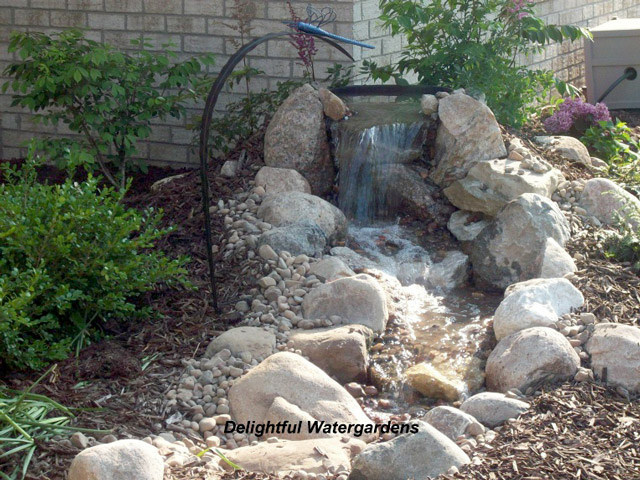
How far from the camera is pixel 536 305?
163 inches

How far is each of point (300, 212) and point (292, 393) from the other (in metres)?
1.90

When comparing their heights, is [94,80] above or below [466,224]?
above

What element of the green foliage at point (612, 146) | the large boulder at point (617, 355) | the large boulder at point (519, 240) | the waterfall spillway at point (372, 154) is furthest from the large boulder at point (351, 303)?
the green foliage at point (612, 146)

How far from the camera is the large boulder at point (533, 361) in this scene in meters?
3.59

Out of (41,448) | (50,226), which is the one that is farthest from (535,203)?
(41,448)

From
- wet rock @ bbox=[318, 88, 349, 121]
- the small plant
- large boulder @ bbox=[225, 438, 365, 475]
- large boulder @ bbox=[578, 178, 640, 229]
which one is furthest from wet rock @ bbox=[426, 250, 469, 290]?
the small plant

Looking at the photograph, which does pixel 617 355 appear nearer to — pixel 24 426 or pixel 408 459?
pixel 408 459

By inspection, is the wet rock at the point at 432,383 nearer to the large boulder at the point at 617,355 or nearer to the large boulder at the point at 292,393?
the large boulder at the point at 292,393

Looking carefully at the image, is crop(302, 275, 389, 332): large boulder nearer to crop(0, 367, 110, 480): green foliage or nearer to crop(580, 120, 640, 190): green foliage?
crop(0, 367, 110, 480): green foliage

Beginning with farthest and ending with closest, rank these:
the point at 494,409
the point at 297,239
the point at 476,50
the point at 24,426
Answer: the point at 476,50, the point at 297,239, the point at 494,409, the point at 24,426

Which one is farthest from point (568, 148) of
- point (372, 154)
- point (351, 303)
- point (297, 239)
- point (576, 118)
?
point (351, 303)

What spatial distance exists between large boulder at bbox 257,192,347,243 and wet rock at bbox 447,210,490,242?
2.69 ft

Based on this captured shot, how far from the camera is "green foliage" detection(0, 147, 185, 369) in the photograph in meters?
3.46

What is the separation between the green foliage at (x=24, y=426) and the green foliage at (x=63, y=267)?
0.95 ft
